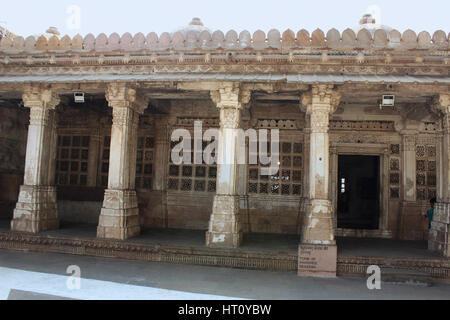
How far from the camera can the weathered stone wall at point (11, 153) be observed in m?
10.6

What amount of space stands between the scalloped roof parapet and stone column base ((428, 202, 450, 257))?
3.52 meters

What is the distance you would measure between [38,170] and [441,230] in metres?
9.50

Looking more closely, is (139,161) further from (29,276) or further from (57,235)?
(29,276)

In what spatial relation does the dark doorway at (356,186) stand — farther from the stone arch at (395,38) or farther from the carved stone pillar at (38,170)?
the carved stone pillar at (38,170)

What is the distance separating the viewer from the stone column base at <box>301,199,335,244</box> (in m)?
6.55

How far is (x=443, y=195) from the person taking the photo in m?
7.07

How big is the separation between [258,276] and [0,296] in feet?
13.4

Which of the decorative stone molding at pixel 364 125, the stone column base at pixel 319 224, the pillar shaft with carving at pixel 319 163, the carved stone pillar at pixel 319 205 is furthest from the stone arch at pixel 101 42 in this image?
the decorative stone molding at pixel 364 125

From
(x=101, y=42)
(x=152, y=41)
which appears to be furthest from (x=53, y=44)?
(x=152, y=41)

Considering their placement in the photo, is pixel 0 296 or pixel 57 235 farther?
pixel 57 235

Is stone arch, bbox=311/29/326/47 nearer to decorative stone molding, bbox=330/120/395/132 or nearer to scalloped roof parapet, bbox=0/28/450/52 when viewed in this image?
scalloped roof parapet, bbox=0/28/450/52
